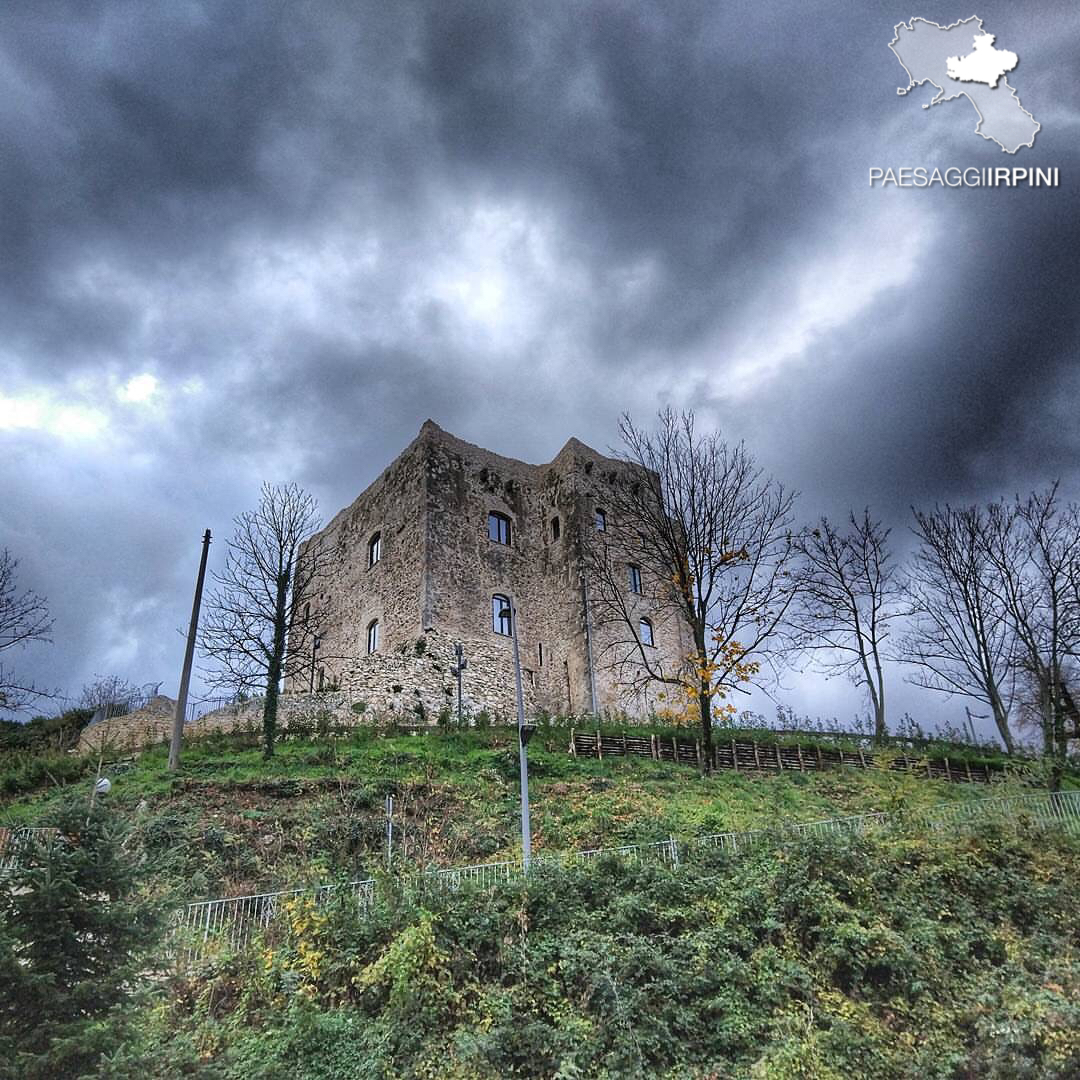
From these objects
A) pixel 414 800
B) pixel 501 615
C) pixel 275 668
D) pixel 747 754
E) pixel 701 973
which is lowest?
pixel 701 973

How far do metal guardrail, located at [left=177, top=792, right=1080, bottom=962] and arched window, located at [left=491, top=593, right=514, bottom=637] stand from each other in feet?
58.8

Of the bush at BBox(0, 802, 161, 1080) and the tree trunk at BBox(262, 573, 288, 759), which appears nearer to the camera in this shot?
the bush at BBox(0, 802, 161, 1080)

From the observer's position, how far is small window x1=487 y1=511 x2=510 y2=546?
113 feet

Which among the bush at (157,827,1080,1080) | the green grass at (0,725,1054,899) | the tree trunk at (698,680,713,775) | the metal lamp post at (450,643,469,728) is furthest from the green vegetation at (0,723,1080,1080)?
the metal lamp post at (450,643,469,728)

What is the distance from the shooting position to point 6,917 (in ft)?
25.2

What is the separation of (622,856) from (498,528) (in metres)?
23.4

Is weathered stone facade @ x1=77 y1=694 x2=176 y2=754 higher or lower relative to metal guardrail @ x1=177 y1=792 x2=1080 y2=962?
higher

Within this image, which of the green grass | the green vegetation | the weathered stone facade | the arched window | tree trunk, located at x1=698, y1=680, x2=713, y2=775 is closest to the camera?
the green vegetation

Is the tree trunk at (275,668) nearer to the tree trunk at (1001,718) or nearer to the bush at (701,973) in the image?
the bush at (701,973)

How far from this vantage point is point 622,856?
1247 cm

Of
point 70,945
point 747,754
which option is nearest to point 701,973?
point 70,945

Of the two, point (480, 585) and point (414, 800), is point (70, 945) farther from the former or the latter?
point (480, 585)

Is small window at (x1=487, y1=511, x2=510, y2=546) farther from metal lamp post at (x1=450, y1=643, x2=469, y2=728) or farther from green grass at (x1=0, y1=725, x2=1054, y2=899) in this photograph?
green grass at (x1=0, y1=725, x2=1054, y2=899)

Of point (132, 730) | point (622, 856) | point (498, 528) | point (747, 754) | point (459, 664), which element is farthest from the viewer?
point (498, 528)
